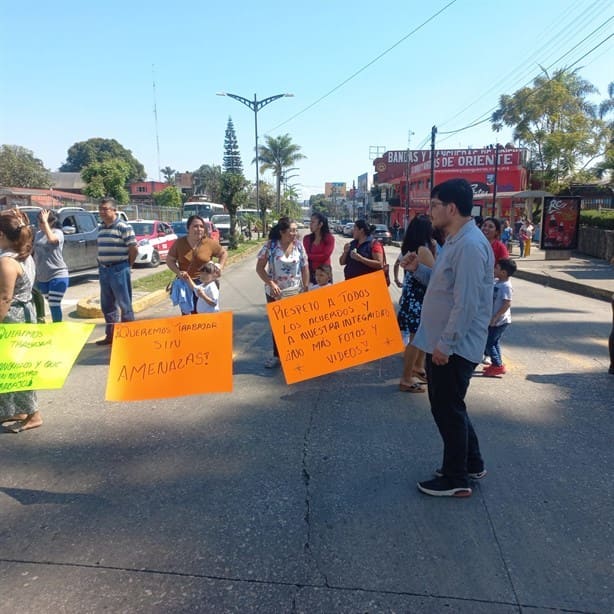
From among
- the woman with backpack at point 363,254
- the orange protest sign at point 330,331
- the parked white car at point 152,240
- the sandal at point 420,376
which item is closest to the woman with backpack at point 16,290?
the orange protest sign at point 330,331

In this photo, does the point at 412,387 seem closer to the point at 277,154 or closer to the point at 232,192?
the point at 232,192

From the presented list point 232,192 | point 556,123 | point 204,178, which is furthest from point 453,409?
point 204,178

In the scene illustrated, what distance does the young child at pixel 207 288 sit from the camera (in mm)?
5590

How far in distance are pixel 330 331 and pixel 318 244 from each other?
6.20ft

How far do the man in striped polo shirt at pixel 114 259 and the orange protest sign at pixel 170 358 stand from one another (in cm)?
308

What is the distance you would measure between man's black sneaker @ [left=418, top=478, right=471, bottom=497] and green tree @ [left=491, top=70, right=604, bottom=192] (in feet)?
113

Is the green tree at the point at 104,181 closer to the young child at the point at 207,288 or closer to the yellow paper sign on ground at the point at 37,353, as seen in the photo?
the young child at the point at 207,288

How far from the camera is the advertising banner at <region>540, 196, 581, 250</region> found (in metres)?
20.1

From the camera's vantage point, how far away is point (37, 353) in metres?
3.66

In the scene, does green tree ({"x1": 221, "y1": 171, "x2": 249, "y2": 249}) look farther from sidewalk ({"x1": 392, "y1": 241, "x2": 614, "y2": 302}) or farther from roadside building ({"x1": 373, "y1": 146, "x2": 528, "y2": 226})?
roadside building ({"x1": 373, "y1": 146, "x2": 528, "y2": 226})

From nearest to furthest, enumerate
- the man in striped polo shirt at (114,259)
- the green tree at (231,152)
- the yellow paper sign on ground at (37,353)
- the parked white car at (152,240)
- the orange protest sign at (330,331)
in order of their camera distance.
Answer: the yellow paper sign on ground at (37,353) → the orange protest sign at (330,331) → the man in striped polo shirt at (114,259) → the parked white car at (152,240) → the green tree at (231,152)

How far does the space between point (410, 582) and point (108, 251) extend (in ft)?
17.6

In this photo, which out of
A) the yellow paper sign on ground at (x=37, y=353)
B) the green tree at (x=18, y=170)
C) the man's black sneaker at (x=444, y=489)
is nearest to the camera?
the man's black sneaker at (x=444, y=489)

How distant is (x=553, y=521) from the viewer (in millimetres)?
3018
